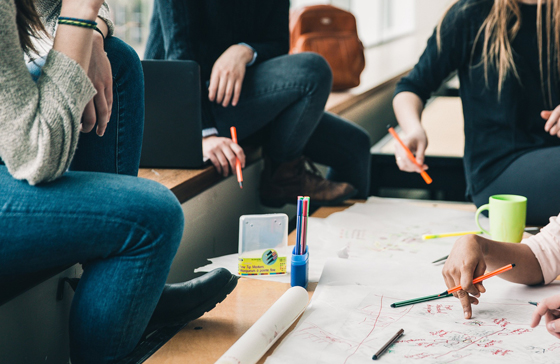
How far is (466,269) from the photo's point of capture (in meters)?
0.80

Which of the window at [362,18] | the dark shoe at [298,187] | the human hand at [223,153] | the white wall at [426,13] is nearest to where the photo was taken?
the human hand at [223,153]

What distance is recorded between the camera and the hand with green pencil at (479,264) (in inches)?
31.8

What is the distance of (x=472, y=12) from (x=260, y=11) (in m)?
0.56

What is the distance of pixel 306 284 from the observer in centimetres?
97

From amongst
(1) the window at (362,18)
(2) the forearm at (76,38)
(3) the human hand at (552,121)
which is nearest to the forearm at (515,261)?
(3) the human hand at (552,121)

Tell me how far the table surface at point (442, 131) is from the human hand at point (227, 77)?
27.2 inches

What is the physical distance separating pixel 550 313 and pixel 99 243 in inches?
23.1

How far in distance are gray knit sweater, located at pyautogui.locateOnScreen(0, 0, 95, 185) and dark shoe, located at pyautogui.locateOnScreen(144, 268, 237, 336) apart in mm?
257

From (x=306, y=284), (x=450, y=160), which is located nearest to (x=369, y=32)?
(x=450, y=160)

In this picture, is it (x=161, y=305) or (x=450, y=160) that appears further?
(x=450, y=160)

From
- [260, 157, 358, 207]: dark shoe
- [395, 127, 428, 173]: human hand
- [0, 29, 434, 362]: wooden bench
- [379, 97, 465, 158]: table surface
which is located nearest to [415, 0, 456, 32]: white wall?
[379, 97, 465, 158]: table surface

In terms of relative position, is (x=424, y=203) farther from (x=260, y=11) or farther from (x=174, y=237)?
(x=174, y=237)

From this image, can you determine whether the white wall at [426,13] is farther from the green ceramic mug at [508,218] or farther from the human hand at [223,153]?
the green ceramic mug at [508,218]

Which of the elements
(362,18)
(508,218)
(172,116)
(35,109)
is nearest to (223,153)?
(172,116)
